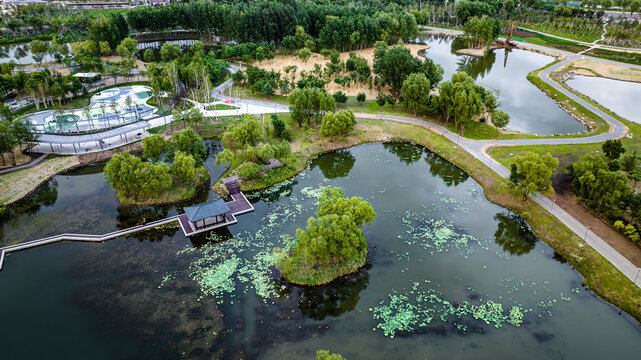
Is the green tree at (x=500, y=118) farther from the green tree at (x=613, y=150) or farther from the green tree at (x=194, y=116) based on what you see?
the green tree at (x=194, y=116)

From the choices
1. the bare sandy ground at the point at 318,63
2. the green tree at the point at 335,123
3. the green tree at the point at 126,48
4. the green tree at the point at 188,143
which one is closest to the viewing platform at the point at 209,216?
the green tree at the point at 188,143

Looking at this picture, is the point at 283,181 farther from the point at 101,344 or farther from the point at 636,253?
the point at 636,253

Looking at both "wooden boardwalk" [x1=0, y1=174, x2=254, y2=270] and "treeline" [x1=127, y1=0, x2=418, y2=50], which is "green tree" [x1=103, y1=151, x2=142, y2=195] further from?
"treeline" [x1=127, y1=0, x2=418, y2=50]

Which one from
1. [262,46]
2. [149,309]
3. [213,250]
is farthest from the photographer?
[262,46]

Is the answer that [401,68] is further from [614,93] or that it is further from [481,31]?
[481,31]

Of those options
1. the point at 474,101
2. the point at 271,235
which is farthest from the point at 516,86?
the point at 271,235

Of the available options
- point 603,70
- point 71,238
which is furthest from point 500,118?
point 71,238

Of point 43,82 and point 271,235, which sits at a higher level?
point 43,82
